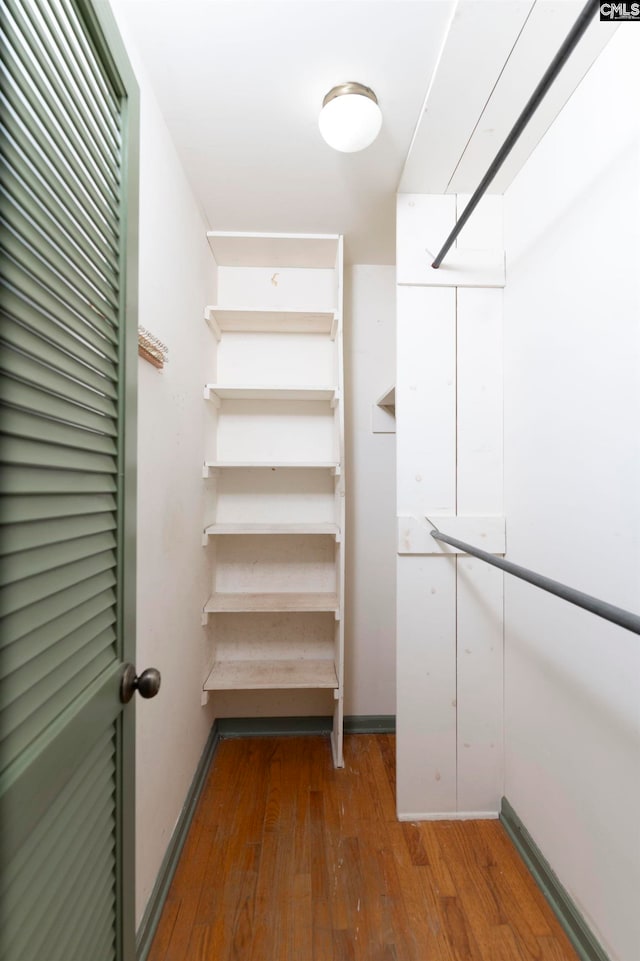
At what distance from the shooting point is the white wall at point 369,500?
6.90 ft

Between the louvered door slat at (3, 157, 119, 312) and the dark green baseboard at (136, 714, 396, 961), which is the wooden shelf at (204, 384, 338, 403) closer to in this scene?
the louvered door slat at (3, 157, 119, 312)

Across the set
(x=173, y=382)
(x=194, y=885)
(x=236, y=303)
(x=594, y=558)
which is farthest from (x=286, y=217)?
(x=194, y=885)

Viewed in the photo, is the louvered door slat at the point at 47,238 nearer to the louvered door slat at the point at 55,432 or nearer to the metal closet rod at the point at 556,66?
the louvered door slat at the point at 55,432

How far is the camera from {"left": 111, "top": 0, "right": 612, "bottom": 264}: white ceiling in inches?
39.6

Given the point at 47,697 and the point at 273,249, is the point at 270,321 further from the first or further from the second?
the point at 47,697

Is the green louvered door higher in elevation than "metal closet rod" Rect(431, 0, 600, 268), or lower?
lower

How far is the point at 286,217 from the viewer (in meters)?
1.78

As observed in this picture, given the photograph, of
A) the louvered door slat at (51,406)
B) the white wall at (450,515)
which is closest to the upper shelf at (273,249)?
the white wall at (450,515)

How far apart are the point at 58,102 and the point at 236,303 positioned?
163 cm

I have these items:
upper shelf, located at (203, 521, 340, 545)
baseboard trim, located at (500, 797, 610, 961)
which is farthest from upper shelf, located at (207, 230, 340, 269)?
baseboard trim, located at (500, 797, 610, 961)

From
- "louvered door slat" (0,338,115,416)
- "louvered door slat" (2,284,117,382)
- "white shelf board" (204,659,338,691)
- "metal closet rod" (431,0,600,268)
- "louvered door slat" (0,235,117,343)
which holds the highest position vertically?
"metal closet rod" (431,0,600,268)

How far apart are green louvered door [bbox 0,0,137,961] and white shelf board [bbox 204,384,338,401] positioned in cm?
104

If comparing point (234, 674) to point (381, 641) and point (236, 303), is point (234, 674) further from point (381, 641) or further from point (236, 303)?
point (236, 303)

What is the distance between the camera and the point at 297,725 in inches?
81.7
